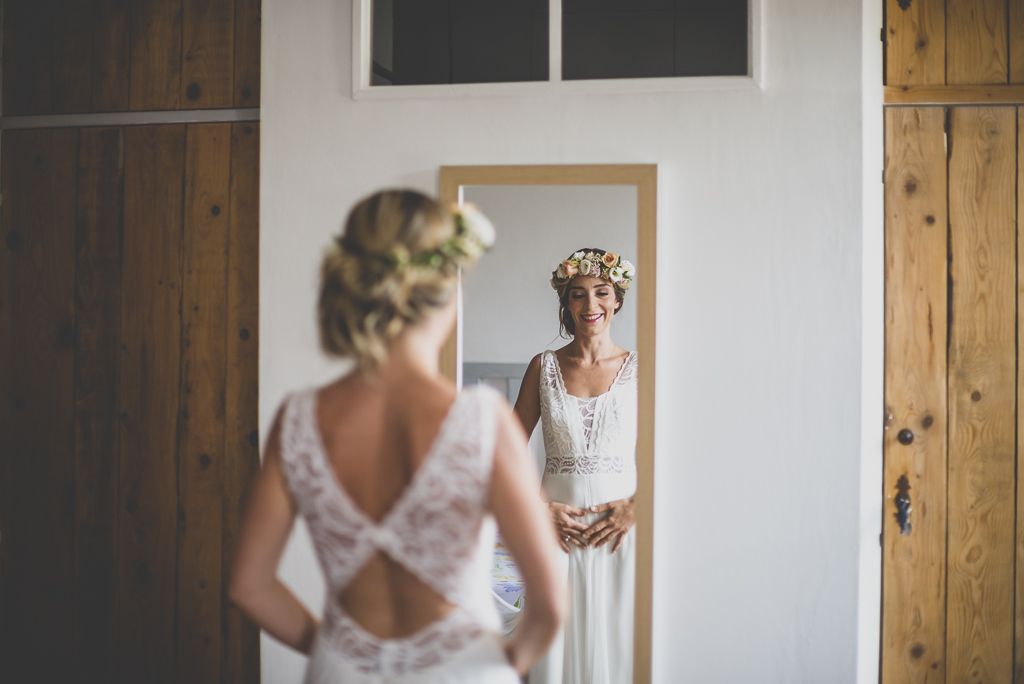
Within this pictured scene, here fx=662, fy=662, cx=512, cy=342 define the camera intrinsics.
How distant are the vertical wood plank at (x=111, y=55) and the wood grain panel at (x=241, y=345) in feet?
1.44

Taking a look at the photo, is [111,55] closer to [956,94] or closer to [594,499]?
[594,499]

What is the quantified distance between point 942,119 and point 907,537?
1.32m

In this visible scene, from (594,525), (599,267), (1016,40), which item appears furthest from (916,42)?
(594,525)

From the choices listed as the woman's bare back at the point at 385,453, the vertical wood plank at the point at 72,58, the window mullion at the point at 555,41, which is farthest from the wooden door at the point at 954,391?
the vertical wood plank at the point at 72,58

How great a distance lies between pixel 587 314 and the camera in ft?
6.61

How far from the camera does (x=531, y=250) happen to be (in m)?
1.98

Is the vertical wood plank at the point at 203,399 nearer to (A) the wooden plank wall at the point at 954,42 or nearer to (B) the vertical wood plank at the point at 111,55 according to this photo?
(B) the vertical wood plank at the point at 111,55

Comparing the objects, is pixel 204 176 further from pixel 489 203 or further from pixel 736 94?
pixel 736 94

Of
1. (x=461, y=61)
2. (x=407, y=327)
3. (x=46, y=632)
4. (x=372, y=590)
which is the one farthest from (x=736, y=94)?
(x=46, y=632)

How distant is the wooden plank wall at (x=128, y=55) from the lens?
223cm

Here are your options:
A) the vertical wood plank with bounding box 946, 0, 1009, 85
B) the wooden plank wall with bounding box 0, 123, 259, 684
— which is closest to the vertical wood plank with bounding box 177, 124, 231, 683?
the wooden plank wall with bounding box 0, 123, 259, 684

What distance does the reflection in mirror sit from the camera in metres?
1.97

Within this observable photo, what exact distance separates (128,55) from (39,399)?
1231mm

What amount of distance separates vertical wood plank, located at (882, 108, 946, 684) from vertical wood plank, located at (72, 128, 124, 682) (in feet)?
8.37
